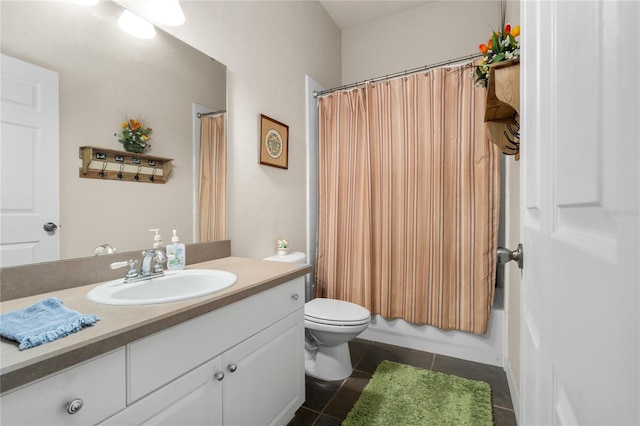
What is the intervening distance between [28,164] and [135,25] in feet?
2.50

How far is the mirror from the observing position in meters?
1.00

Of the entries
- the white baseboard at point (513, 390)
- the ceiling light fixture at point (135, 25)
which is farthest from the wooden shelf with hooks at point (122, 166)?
the white baseboard at point (513, 390)

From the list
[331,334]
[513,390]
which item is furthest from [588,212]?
[513,390]

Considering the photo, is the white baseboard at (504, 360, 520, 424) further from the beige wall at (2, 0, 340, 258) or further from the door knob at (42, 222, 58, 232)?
the door knob at (42, 222, 58, 232)

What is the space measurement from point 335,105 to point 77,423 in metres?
2.40

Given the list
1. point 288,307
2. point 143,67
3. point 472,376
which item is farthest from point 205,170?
point 472,376

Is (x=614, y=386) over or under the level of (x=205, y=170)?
under

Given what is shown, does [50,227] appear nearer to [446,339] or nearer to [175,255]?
[175,255]

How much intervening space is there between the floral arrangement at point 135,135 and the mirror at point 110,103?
0.08 feet

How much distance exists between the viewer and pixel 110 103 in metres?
1.15

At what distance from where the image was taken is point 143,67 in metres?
1.30

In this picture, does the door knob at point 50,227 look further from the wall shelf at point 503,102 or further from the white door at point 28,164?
the wall shelf at point 503,102

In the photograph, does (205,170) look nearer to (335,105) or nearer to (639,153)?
(335,105)

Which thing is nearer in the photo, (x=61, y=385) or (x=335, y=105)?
(x=61, y=385)
